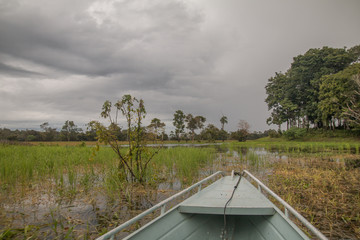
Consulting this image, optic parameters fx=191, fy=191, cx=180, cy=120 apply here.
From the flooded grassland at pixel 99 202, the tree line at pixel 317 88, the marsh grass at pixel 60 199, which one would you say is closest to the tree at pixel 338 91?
the tree line at pixel 317 88

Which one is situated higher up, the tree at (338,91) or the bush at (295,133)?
the tree at (338,91)

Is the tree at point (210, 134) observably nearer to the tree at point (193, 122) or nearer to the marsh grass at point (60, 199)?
the tree at point (193, 122)

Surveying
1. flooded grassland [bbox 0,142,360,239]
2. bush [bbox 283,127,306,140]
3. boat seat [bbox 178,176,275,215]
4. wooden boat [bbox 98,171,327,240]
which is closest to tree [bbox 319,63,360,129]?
bush [bbox 283,127,306,140]

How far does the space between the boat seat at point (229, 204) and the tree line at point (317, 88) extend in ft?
91.7

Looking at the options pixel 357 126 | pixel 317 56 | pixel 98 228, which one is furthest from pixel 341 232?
pixel 317 56

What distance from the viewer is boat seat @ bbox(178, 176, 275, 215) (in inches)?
88.0

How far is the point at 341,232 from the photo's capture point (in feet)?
9.26

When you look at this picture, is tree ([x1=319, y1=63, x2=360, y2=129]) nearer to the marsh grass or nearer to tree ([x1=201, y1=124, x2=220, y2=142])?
tree ([x1=201, y1=124, x2=220, y2=142])

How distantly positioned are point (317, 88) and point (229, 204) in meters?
36.8

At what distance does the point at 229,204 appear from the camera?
2.40 metres

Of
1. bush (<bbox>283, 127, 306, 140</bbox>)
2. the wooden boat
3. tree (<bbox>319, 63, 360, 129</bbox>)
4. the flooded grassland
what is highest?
tree (<bbox>319, 63, 360, 129</bbox>)

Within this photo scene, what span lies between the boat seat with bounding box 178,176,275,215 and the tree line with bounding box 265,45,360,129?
2795 cm

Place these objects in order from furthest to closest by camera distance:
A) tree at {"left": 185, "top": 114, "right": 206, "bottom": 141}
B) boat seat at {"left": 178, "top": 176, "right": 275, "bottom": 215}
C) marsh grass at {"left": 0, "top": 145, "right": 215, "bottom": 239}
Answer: tree at {"left": 185, "top": 114, "right": 206, "bottom": 141}
marsh grass at {"left": 0, "top": 145, "right": 215, "bottom": 239}
boat seat at {"left": 178, "top": 176, "right": 275, "bottom": 215}

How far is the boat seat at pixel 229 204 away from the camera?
224 centimetres
